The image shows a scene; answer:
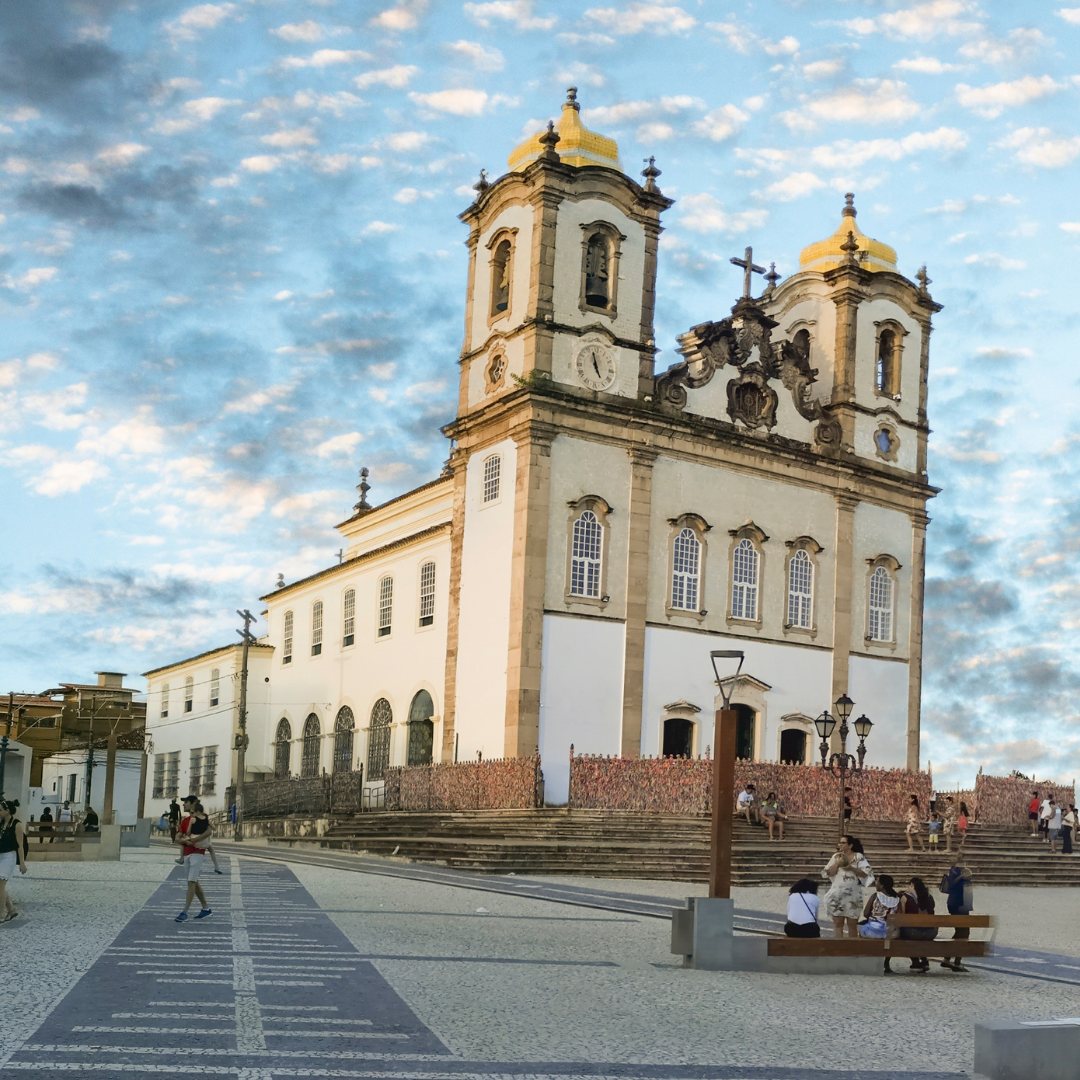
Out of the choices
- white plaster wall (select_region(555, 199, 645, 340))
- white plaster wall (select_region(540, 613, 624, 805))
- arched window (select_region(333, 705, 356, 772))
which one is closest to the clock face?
white plaster wall (select_region(555, 199, 645, 340))

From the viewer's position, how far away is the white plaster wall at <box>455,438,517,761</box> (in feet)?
132

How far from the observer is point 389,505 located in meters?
54.7

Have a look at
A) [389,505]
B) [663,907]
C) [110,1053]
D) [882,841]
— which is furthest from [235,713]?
[110,1053]

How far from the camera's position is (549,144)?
4162 centimetres

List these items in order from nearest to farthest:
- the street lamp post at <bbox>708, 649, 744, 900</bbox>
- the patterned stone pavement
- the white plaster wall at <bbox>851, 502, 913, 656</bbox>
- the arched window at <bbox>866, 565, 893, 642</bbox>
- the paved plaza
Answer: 1. the patterned stone pavement
2. the paved plaza
3. the street lamp post at <bbox>708, 649, 744, 900</bbox>
4. the white plaster wall at <bbox>851, 502, 913, 656</bbox>
5. the arched window at <bbox>866, 565, 893, 642</bbox>

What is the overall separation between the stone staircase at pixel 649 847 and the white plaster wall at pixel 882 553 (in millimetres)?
8027

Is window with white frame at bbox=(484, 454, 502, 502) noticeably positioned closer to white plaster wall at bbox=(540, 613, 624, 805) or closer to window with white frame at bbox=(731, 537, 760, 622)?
white plaster wall at bbox=(540, 613, 624, 805)

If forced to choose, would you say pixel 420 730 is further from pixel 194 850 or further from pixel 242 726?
pixel 194 850

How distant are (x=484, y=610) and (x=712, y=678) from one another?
21.6ft

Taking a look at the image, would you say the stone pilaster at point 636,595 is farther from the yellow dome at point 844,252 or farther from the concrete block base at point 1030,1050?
the concrete block base at point 1030,1050

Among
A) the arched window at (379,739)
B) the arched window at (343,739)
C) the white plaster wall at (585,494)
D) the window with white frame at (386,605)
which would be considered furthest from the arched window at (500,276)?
the arched window at (343,739)

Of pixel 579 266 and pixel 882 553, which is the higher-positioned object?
pixel 579 266

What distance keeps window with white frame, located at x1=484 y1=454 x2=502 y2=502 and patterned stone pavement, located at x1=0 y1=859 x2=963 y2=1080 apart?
25.7 m

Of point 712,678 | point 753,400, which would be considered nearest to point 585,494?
point 712,678
